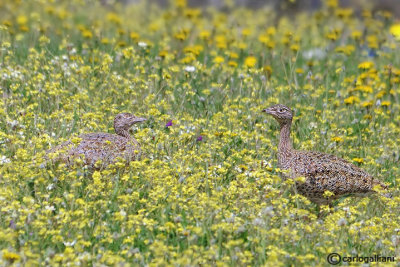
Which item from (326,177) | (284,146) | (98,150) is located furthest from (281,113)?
(98,150)

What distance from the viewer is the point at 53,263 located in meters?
4.66

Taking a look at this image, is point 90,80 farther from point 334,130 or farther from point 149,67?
point 334,130

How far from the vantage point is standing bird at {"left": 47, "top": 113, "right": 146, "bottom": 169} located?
612 centimetres

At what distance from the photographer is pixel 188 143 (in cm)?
697

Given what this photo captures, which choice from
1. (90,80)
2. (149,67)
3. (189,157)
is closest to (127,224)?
(189,157)

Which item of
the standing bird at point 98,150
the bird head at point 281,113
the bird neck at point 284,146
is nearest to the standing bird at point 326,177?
the bird neck at point 284,146

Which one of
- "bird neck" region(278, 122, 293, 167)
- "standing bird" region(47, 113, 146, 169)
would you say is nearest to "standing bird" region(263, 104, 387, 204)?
"bird neck" region(278, 122, 293, 167)

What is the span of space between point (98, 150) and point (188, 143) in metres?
1.08

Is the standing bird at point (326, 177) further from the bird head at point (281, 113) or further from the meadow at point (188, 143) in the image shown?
the bird head at point (281, 113)

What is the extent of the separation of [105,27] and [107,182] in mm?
6518

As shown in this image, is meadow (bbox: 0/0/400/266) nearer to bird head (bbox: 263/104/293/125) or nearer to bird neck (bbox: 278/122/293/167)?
bird neck (bbox: 278/122/293/167)

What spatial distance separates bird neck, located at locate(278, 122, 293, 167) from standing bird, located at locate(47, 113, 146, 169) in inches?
54.2

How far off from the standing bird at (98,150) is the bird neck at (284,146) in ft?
4.52

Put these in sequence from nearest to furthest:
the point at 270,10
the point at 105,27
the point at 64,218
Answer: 1. the point at 64,218
2. the point at 105,27
3. the point at 270,10
